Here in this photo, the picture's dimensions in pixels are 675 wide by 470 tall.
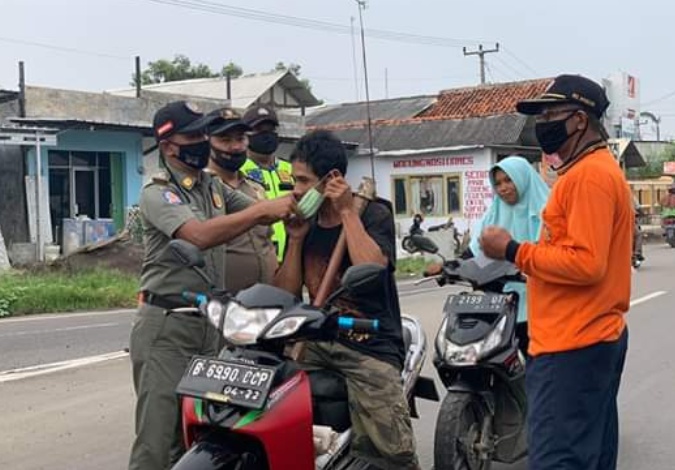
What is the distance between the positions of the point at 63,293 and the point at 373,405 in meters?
12.9

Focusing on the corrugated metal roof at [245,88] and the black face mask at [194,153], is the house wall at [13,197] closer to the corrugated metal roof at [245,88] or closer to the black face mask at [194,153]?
the corrugated metal roof at [245,88]

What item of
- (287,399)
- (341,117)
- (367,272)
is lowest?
(287,399)

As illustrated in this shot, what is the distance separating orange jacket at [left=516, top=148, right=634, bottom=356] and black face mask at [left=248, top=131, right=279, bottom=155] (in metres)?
2.52

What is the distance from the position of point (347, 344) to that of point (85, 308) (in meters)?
12.5

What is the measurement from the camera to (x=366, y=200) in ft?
13.1

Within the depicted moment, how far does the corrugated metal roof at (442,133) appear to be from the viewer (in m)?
29.3

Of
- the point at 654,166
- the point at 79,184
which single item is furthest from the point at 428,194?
the point at 654,166

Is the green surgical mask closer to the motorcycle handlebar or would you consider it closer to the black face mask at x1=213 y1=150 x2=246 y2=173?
the motorcycle handlebar

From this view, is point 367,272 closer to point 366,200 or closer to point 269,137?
point 366,200

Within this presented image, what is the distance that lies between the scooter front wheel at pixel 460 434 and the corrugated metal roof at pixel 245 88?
28176 millimetres

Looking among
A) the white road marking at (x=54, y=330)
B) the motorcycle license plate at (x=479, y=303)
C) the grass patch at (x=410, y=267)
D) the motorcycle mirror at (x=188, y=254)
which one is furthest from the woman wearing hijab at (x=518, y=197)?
the grass patch at (x=410, y=267)

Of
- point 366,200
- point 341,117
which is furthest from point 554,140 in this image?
point 341,117

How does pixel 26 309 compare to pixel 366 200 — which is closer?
pixel 366 200

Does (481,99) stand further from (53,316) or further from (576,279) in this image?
(576,279)
